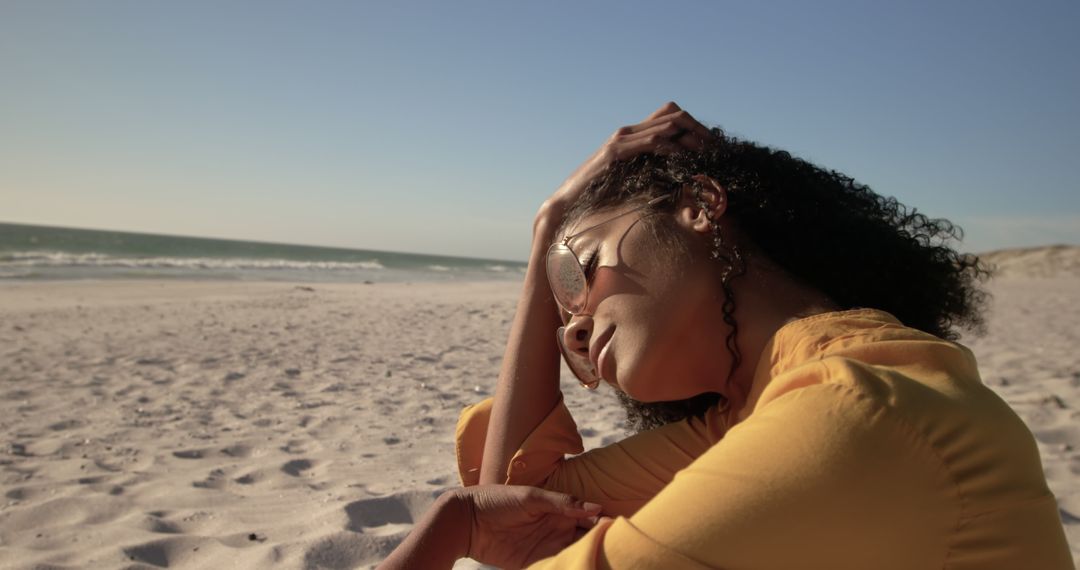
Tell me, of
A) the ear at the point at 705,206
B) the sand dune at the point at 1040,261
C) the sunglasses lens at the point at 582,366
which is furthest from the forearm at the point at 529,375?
the sand dune at the point at 1040,261

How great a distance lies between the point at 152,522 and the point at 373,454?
1.34m

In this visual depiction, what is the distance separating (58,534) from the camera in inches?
115

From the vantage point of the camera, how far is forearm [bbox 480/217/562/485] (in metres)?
1.89

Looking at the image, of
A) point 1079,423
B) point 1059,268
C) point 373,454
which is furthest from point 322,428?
point 1059,268

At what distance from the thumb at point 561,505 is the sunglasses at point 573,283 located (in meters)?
0.28

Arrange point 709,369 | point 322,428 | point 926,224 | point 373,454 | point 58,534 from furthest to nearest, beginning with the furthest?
1. point 322,428
2. point 373,454
3. point 58,534
4. point 926,224
5. point 709,369

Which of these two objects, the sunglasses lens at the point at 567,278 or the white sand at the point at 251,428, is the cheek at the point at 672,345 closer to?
the sunglasses lens at the point at 567,278

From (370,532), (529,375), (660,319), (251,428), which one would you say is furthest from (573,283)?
(251,428)

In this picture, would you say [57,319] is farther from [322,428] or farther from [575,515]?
[575,515]

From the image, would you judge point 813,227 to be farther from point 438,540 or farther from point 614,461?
point 438,540

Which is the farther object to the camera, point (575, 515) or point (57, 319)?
point (57, 319)

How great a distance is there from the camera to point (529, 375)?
1.93 meters

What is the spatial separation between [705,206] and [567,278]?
36cm

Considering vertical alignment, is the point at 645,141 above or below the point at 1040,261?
below
